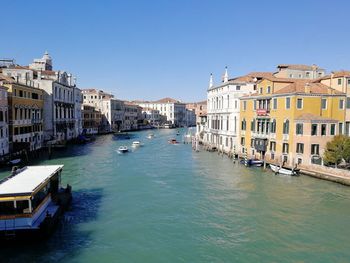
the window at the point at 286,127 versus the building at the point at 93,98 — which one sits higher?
the building at the point at 93,98

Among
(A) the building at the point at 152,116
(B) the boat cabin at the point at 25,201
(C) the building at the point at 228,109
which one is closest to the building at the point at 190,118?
(A) the building at the point at 152,116

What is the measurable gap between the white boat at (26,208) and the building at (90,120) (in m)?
45.8

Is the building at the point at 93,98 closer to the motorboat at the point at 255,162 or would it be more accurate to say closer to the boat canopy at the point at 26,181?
the motorboat at the point at 255,162

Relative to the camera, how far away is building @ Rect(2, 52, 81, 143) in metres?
37.1

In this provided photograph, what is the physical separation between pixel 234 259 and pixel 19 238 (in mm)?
6682

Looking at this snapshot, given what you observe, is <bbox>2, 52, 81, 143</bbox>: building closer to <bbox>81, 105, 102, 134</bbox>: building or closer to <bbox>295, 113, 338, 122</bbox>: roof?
<bbox>81, 105, 102, 134</bbox>: building

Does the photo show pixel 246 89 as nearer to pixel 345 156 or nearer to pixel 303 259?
pixel 345 156

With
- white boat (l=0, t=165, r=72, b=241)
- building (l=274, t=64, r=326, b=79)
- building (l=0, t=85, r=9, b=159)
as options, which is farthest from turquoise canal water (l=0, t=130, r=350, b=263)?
building (l=274, t=64, r=326, b=79)

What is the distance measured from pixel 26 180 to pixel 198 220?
6642 millimetres

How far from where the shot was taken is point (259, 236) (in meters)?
11.3

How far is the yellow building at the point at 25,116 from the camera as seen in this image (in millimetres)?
27141

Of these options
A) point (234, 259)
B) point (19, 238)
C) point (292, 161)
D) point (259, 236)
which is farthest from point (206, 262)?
point (292, 161)

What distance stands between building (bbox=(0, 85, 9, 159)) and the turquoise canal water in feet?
23.3

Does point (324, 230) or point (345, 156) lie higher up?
point (345, 156)
